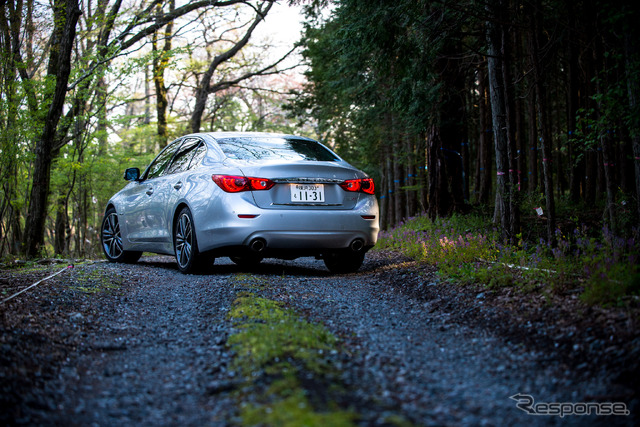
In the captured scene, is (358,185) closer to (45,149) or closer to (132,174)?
(132,174)

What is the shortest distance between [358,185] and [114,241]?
458 cm

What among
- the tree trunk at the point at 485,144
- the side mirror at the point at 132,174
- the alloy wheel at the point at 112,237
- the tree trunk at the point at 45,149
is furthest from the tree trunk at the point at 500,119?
the tree trunk at the point at 45,149

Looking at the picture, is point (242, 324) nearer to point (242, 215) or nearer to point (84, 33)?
point (242, 215)

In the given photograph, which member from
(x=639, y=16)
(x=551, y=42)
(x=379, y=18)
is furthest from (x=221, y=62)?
(x=639, y=16)

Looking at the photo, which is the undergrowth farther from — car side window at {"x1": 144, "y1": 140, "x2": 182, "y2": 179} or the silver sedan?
car side window at {"x1": 144, "y1": 140, "x2": 182, "y2": 179}

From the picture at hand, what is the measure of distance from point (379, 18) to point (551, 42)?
8.28ft

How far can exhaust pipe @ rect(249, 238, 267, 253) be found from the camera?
609 cm

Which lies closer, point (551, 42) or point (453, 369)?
point (453, 369)

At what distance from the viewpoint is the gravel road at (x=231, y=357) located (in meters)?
2.55

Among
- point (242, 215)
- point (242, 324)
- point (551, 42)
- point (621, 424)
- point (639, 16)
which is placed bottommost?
point (621, 424)

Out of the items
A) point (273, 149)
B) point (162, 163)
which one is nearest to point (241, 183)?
point (273, 149)

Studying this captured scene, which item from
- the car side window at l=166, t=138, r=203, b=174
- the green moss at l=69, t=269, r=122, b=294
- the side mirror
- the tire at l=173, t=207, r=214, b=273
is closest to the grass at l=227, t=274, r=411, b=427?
the green moss at l=69, t=269, r=122, b=294

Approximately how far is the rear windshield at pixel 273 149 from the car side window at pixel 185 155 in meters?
0.55

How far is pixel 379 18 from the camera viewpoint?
26.2 feet
